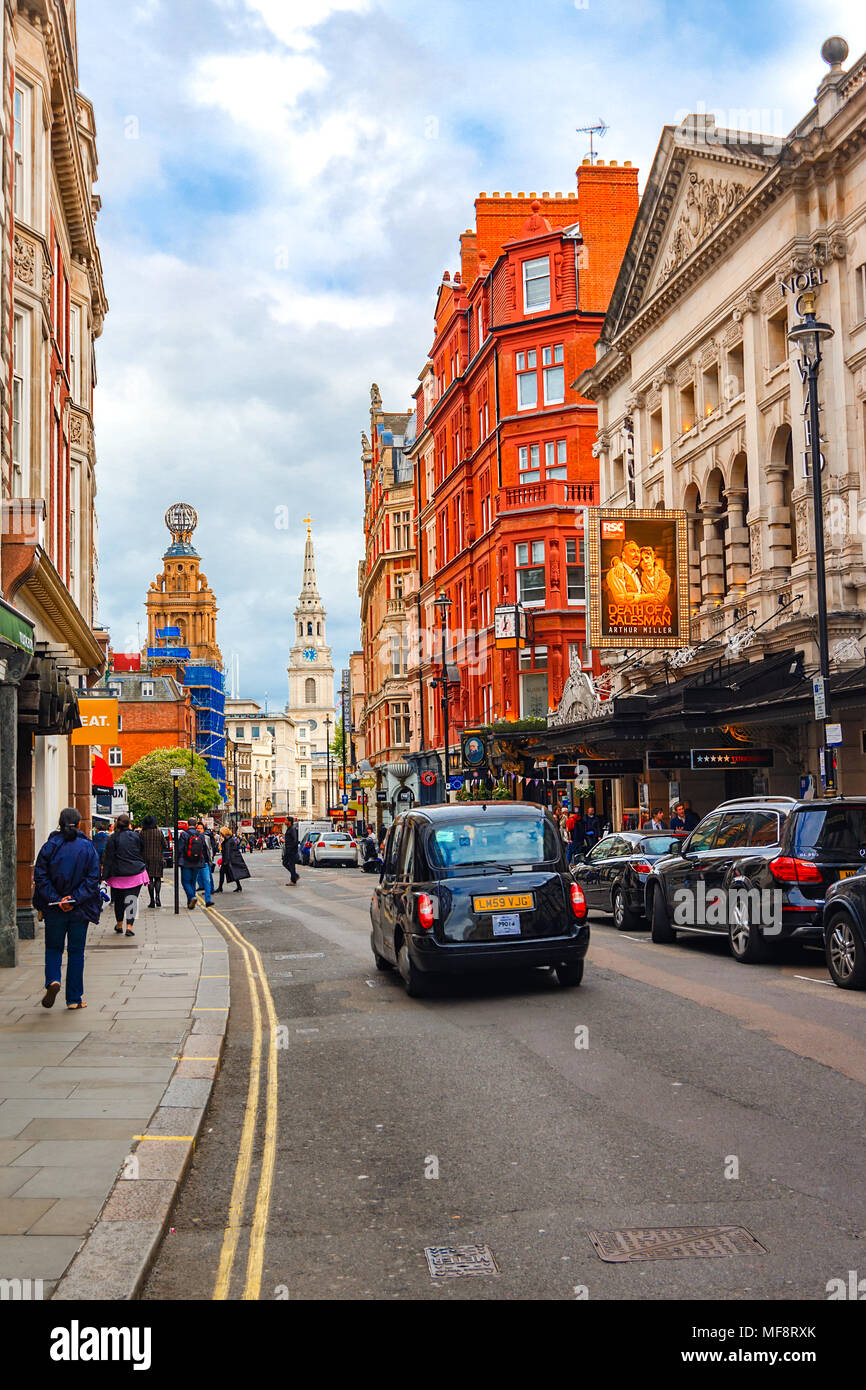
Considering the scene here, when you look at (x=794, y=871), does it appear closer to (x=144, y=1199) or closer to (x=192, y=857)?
(x=144, y=1199)

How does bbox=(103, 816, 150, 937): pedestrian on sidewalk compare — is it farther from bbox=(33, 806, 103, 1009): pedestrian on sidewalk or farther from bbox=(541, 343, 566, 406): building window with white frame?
bbox=(541, 343, 566, 406): building window with white frame

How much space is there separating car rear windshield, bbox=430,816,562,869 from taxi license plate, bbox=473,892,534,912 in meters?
0.40

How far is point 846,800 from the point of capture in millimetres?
13727

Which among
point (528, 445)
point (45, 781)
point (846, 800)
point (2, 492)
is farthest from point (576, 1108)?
point (528, 445)

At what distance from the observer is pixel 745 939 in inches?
563

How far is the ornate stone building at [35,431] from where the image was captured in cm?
1692

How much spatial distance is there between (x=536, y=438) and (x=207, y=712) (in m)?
101

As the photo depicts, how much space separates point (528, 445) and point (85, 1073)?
145 ft

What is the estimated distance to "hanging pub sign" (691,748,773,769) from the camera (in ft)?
84.2

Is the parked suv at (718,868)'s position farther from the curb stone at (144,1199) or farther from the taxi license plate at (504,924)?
the curb stone at (144,1199)

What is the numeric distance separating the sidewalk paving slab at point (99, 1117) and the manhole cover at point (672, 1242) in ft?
5.96
